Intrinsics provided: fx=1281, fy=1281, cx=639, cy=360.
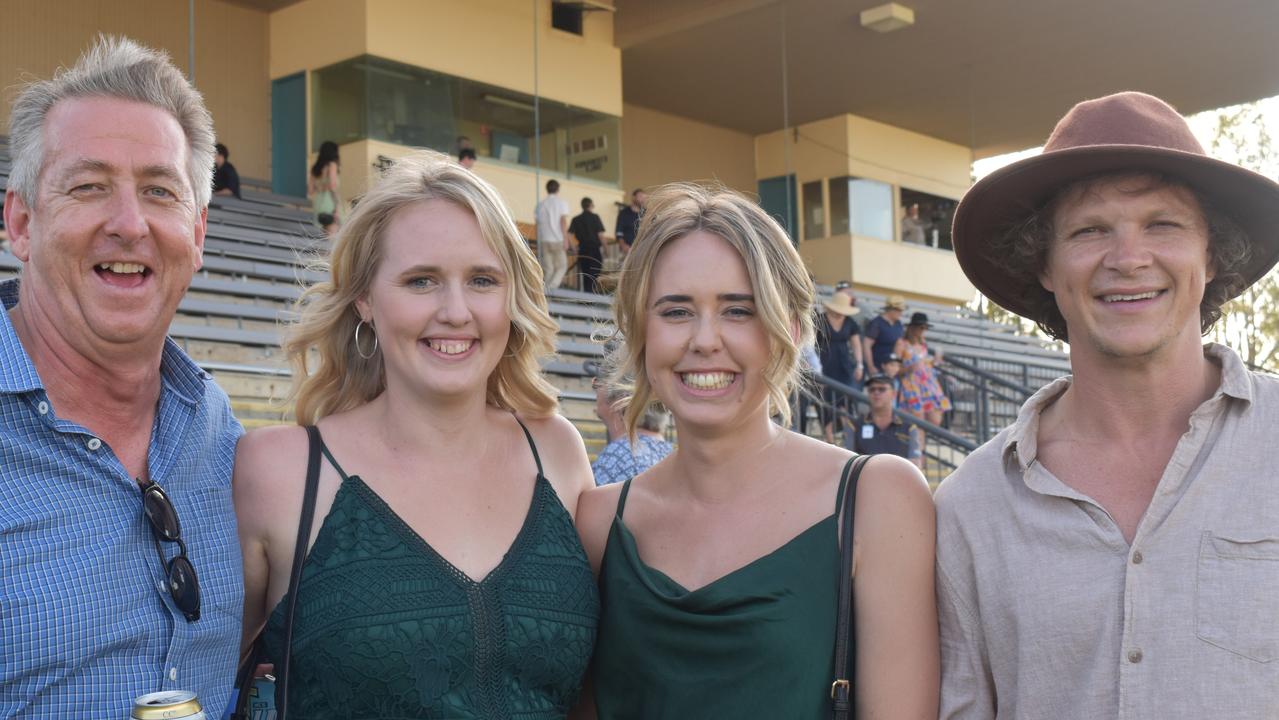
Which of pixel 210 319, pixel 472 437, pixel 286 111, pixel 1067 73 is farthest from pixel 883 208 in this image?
pixel 472 437

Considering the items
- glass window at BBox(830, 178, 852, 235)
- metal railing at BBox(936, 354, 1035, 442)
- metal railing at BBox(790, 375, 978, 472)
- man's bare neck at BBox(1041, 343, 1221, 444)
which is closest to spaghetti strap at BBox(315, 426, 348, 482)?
man's bare neck at BBox(1041, 343, 1221, 444)

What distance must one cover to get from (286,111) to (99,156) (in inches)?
669

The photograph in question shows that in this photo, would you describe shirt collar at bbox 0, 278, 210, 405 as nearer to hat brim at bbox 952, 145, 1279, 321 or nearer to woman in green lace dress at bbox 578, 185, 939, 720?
woman in green lace dress at bbox 578, 185, 939, 720

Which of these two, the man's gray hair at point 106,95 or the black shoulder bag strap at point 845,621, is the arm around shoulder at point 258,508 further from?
the black shoulder bag strap at point 845,621

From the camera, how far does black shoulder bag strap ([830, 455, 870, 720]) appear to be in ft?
9.09

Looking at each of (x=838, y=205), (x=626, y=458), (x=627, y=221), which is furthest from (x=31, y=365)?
(x=838, y=205)

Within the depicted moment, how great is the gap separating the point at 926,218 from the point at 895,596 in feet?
85.0

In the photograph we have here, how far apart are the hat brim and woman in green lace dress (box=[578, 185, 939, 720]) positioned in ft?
1.47

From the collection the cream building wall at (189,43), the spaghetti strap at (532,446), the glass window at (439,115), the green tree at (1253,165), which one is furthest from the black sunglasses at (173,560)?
the green tree at (1253,165)

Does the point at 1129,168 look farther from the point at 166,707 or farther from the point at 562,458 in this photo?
the point at 166,707

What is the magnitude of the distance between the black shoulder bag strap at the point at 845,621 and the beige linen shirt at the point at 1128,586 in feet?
0.68

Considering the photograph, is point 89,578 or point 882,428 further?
point 882,428

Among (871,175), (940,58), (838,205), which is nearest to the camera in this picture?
(940,58)

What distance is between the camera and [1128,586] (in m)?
2.54
